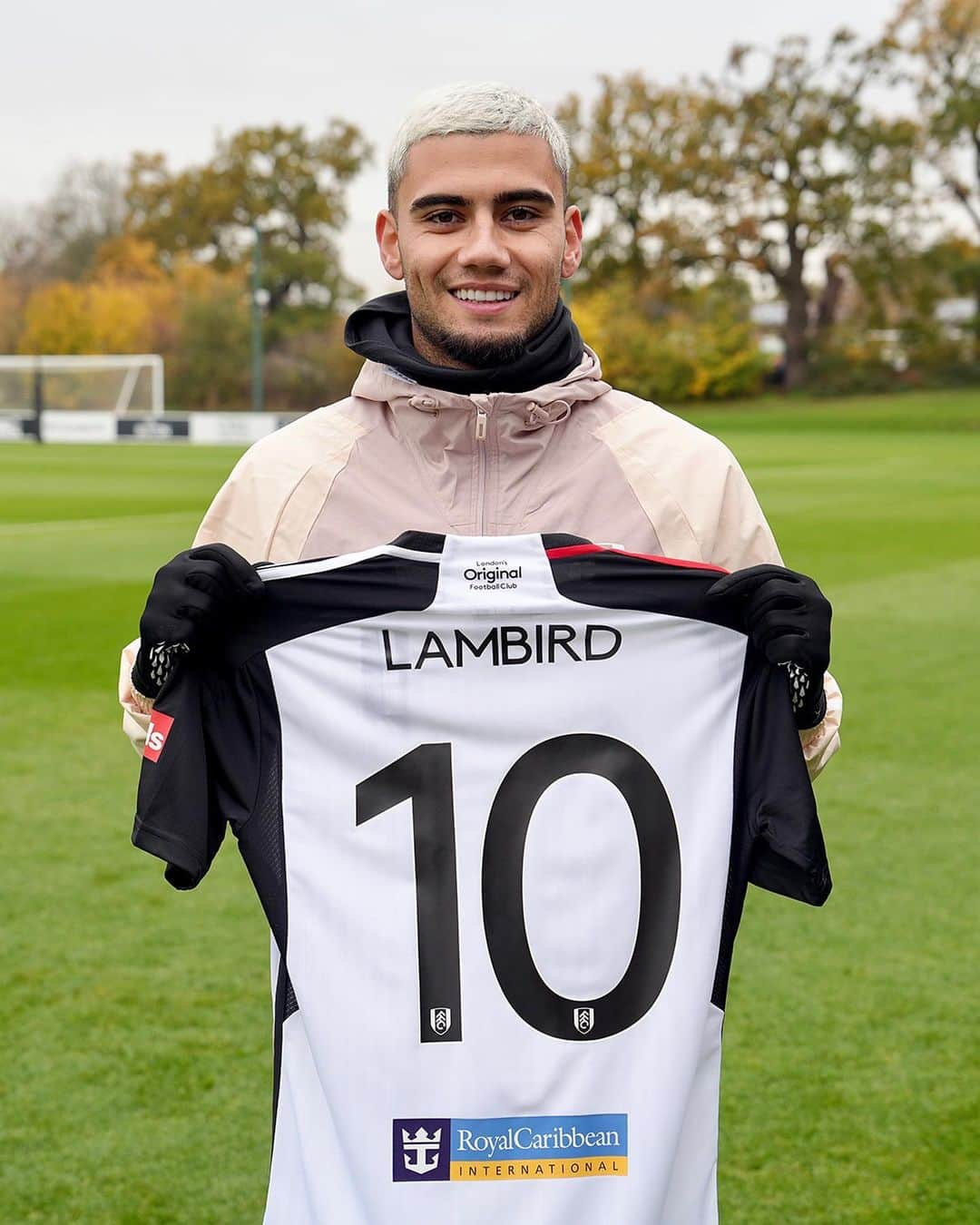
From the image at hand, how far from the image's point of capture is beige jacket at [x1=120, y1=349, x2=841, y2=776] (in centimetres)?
245

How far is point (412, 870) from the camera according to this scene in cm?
239

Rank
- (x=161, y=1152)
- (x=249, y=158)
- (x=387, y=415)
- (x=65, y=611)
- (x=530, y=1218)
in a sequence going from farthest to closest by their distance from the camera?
(x=249, y=158) → (x=65, y=611) → (x=161, y=1152) → (x=387, y=415) → (x=530, y=1218)

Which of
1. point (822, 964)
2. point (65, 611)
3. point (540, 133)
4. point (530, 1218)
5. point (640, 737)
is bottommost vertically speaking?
point (65, 611)

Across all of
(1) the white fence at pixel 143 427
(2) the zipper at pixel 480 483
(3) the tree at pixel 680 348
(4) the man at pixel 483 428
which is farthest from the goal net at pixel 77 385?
(2) the zipper at pixel 480 483

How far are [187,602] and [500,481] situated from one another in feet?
1.72

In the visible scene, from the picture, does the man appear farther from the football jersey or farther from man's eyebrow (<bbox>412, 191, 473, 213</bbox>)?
the football jersey

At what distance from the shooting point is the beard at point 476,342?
240 centimetres

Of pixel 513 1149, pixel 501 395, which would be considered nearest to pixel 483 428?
pixel 501 395

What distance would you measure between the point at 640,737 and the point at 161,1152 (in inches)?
74.2

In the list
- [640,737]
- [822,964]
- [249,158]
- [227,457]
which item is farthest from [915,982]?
[249,158]

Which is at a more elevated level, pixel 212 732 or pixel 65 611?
pixel 212 732

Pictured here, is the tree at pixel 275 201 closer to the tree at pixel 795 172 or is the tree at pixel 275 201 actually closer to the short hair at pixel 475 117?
the tree at pixel 795 172

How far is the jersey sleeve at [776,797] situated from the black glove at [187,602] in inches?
29.2

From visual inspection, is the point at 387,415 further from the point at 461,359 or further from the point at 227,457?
the point at 227,457
